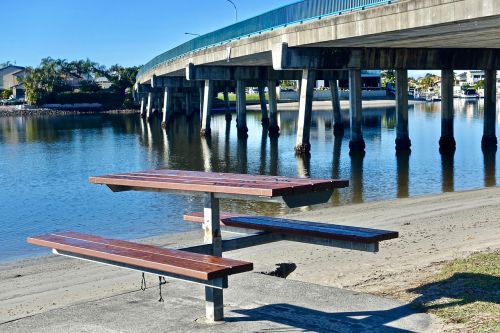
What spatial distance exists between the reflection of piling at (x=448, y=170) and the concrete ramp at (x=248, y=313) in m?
16.6

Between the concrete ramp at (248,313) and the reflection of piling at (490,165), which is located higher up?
the concrete ramp at (248,313)

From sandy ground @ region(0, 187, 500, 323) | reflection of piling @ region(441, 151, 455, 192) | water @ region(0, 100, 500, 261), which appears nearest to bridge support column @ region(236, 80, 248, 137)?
water @ region(0, 100, 500, 261)

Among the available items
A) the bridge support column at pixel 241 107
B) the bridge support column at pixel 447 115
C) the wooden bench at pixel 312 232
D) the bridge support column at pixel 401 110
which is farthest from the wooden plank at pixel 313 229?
the bridge support column at pixel 241 107

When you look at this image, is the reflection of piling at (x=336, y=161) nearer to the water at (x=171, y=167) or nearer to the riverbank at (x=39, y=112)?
the water at (x=171, y=167)

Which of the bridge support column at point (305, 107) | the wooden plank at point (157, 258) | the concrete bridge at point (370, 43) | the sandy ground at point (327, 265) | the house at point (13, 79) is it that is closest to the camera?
the wooden plank at point (157, 258)

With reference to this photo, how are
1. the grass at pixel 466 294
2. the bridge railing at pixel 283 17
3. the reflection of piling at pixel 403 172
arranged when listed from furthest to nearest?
the bridge railing at pixel 283 17, the reflection of piling at pixel 403 172, the grass at pixel 466 294

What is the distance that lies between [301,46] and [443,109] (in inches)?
A: 398

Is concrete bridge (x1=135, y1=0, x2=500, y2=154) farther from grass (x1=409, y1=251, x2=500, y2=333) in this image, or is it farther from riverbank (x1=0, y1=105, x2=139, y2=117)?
riverbank (x1=0, y1=105, x2=139, y2=117)

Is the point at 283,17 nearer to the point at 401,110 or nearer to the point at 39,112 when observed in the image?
the point at 401,110

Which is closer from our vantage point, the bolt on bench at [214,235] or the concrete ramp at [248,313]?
the bolt on bench at [214,235]

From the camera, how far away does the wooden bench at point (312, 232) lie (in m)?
8.60

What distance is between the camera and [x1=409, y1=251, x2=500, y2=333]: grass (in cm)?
785

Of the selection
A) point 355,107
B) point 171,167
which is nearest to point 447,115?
point 355,107

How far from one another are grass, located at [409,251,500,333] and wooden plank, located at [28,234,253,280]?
2390 mm
